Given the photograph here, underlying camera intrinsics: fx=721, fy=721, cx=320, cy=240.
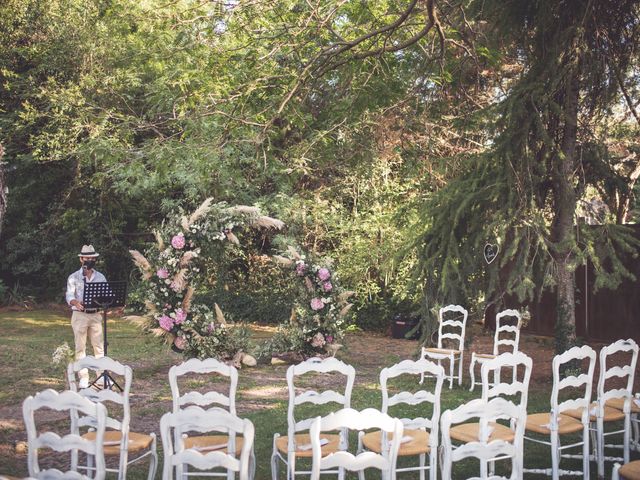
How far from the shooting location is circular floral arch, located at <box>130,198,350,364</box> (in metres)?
11.0

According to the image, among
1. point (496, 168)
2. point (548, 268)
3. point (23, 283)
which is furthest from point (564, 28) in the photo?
point (23, 283)

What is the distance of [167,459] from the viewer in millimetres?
3654

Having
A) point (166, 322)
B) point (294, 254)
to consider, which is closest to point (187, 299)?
point (166, 322)

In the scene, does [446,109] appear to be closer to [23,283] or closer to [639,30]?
[639,30]

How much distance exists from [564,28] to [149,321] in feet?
23.6

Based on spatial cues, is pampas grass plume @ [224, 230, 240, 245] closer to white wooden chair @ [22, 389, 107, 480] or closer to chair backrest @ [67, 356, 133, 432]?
chair backrest @ [67, 356, 133, 432]

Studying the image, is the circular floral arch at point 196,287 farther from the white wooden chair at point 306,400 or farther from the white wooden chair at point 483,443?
the white wooden chair at point 483,443

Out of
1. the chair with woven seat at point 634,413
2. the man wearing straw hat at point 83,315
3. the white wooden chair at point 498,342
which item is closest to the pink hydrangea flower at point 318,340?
the white wooden chair at point 498,342

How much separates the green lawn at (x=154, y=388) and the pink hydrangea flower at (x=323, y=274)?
1533 millimetres

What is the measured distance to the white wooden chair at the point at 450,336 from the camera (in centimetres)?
979

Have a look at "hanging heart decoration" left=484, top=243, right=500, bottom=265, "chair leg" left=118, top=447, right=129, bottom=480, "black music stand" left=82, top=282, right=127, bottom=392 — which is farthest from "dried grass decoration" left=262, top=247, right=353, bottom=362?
"chair leg" left=118, top=447, right=129, bottom=480

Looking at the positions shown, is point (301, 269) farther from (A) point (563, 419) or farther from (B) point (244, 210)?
(A) point (563, 419)

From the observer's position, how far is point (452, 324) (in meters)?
10.2

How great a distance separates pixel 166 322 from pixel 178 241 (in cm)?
124
